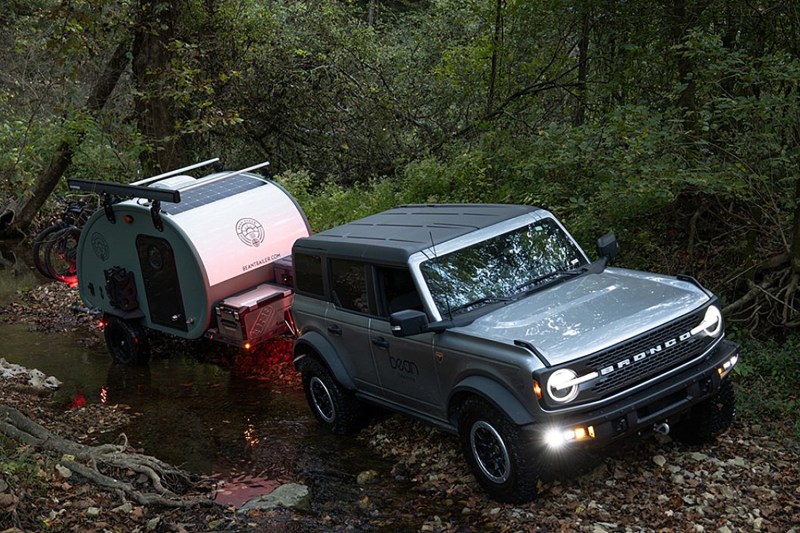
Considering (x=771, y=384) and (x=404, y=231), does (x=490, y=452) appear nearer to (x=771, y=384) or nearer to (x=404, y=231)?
(x=404, y=231)

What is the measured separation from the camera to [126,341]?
11750mm

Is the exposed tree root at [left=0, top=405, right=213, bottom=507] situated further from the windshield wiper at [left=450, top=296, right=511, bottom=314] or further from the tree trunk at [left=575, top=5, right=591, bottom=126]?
the tree trunk at [left=575, top=5, right=591, bottom=126]

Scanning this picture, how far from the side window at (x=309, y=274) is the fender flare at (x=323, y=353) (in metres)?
0.43

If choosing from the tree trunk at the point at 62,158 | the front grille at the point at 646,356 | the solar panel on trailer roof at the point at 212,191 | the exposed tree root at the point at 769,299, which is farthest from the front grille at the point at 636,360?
the tree trunk at the point at 62,158

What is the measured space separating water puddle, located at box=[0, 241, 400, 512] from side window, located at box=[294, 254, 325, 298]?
146 centimetres

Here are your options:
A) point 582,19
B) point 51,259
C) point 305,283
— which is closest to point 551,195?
point 582,19

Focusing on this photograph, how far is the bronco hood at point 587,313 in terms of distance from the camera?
20.0ft

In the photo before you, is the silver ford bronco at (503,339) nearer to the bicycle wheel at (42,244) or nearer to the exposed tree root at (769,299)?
the exposed tree root at (769,299)

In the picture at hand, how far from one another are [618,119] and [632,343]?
4871mm

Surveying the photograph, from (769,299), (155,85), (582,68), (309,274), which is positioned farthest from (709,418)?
(155,85)

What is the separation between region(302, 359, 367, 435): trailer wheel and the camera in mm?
8203

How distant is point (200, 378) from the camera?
11.1m

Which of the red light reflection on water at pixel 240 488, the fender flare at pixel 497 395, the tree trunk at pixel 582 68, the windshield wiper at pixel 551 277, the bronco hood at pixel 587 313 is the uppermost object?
the tree trunk at pixel 582 68

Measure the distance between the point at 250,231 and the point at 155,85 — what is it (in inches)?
294
